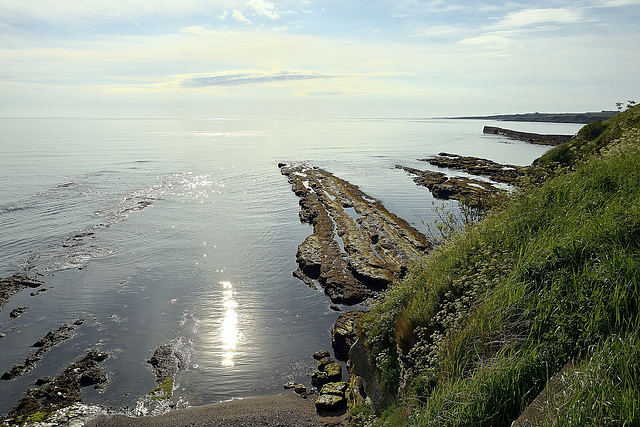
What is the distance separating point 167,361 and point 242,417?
17.1ft

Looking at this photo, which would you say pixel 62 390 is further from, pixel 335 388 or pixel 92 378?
pixel 335 388

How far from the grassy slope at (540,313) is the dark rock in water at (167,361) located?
35.5 ft

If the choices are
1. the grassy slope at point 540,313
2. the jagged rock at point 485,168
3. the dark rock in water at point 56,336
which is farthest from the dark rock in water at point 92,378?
the jagged rock at point 485,168

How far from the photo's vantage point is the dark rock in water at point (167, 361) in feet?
56.4

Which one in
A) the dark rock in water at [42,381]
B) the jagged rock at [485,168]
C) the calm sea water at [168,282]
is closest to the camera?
the dark rock in water at [42,381]

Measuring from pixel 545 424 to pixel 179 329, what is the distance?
19.0 meters

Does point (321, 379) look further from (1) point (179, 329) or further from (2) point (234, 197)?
(2) point (234, 197)

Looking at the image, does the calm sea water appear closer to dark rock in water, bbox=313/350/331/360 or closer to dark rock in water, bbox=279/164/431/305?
dark rock in water, bbox=313/350/331/360

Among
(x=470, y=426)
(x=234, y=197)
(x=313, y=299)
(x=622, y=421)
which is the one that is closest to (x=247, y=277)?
(x=313, y=299)

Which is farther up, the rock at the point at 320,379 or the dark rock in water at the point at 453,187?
the dark rock in water at the point at 453,187

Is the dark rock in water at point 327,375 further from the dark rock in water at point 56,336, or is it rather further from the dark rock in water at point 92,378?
the dark rock in water at point 56,336

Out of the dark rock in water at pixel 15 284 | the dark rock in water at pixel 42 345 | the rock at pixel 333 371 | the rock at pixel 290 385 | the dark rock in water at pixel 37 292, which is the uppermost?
the dark rock in water at pixel 15 284

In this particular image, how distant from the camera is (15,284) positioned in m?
24.9

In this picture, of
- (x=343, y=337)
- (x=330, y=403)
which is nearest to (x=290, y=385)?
(x=330, y=403)
